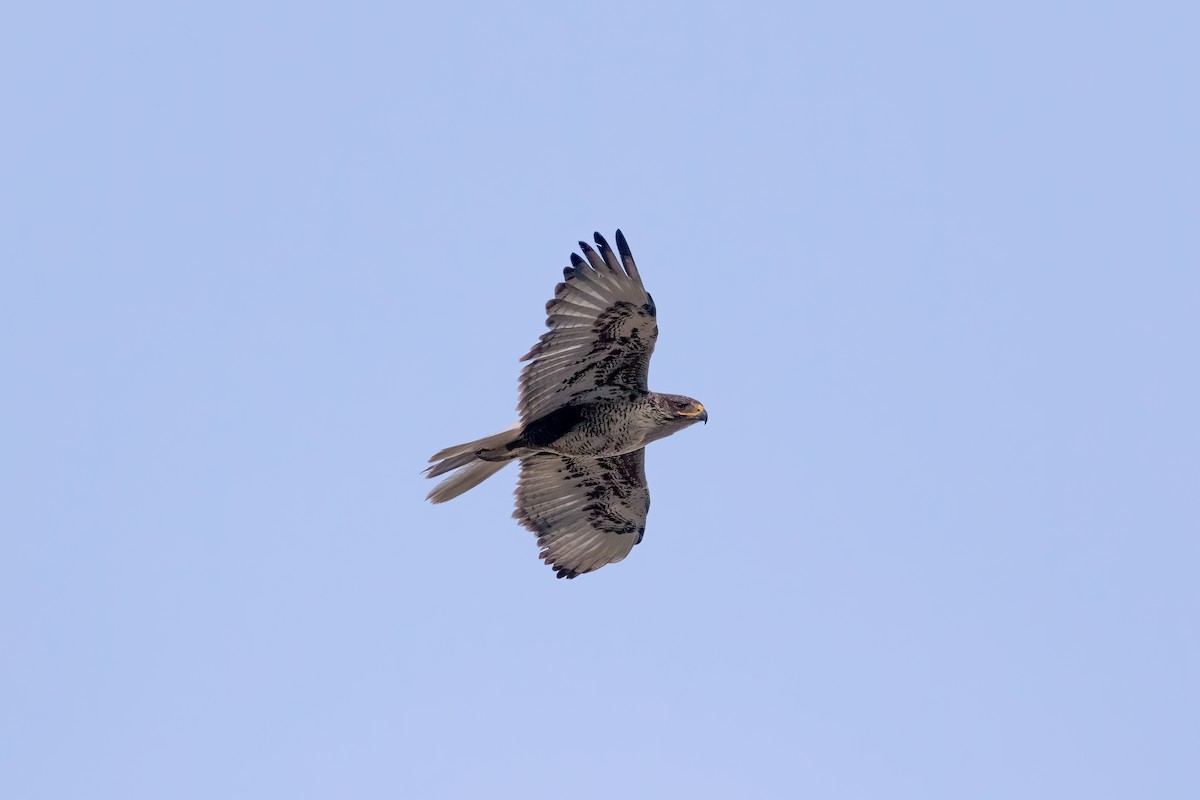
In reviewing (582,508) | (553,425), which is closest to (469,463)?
(553,425)

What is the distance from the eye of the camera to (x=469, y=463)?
1527cm

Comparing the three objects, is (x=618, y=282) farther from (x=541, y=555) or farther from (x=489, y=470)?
A: (x=541, y=555)

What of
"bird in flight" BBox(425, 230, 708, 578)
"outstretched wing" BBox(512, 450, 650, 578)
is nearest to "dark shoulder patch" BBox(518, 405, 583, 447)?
"bird in flight" BBox(425, 230, 708, 578)

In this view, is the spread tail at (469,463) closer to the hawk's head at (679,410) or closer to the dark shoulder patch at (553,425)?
the dark shoulder patch at (553,425)

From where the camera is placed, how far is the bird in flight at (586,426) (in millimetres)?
14266

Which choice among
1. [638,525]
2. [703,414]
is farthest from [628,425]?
[638,525]

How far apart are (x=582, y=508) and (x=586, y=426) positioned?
5.49ft

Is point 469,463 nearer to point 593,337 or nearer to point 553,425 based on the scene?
point 553,425

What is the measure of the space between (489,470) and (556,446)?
30.1 inches

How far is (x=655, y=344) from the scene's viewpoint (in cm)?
1471

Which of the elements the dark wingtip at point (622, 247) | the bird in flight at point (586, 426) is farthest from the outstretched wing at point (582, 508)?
the dark wingtip at point (622, 247)

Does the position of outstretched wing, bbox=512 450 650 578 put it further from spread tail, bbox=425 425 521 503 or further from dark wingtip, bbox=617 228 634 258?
dark wingtip, bbox=617 228 634 258

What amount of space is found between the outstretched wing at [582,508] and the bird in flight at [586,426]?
0.01m

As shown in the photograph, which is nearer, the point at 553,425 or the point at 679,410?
the point at 679,410
